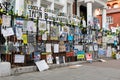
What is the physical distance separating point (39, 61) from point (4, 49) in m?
1.91

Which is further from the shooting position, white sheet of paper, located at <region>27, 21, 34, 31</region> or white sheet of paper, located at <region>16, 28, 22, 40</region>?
white sheet of paper, located at <region>27, 21, 34, 31</region>

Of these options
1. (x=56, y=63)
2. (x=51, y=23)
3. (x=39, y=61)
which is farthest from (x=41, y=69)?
(x=51, y=23)

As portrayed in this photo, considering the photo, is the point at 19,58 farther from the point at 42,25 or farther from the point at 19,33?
the point at 42,25

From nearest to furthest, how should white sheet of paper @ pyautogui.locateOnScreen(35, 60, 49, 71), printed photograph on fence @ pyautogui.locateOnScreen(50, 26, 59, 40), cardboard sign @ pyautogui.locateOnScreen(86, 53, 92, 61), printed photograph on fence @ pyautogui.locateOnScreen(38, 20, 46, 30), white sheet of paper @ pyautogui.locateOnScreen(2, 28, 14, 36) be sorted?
white sheet of paper @ pyautogui.locateOnScreen(2, 28, 14, 36)
white sheet of paper @ pyautogui.locateOnScreen(35, 60, 49, 71)
printed photograph on fence @ pyautogui.locateOnScreen(38, 20, 46, 30)
printed photograph on fence @ pyautogui.locateOnScreen(50, 26, 59, 40)
cardboard sign @ pyautogui.locateOnScreen(86, 53, 92, 61)

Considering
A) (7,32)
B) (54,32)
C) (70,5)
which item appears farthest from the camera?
(70,5)

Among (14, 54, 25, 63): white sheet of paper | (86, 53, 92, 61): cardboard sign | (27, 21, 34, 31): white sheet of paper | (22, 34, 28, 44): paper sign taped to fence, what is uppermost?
(27, 21, 34, 31): white sheet of paper

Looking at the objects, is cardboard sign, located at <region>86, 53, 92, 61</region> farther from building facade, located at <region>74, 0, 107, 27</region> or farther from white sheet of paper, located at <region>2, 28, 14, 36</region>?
building facade, located at <region>74, 0, 107, 27</region>

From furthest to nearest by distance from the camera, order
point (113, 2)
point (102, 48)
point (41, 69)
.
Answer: point (113, 2) → point (102, 48) → point (41, 69)

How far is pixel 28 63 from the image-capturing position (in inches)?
417

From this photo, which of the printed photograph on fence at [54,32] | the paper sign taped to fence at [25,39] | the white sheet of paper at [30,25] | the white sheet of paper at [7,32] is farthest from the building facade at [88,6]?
the white sheet of paper at [7,32]

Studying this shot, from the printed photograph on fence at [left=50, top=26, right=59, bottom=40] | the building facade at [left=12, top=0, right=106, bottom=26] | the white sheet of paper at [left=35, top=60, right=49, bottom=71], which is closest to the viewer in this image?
the white sheet of paper at [left=35, top=60, right=49, bottom=71]

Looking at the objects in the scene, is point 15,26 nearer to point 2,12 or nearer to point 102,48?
point 2,12

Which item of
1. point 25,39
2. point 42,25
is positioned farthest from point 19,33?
point 42,25

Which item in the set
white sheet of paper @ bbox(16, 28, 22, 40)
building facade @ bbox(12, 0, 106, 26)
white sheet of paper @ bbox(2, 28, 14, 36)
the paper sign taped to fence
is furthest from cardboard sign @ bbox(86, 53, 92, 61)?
white sheet of paper @ bbox(2, 28, 14, 36)
